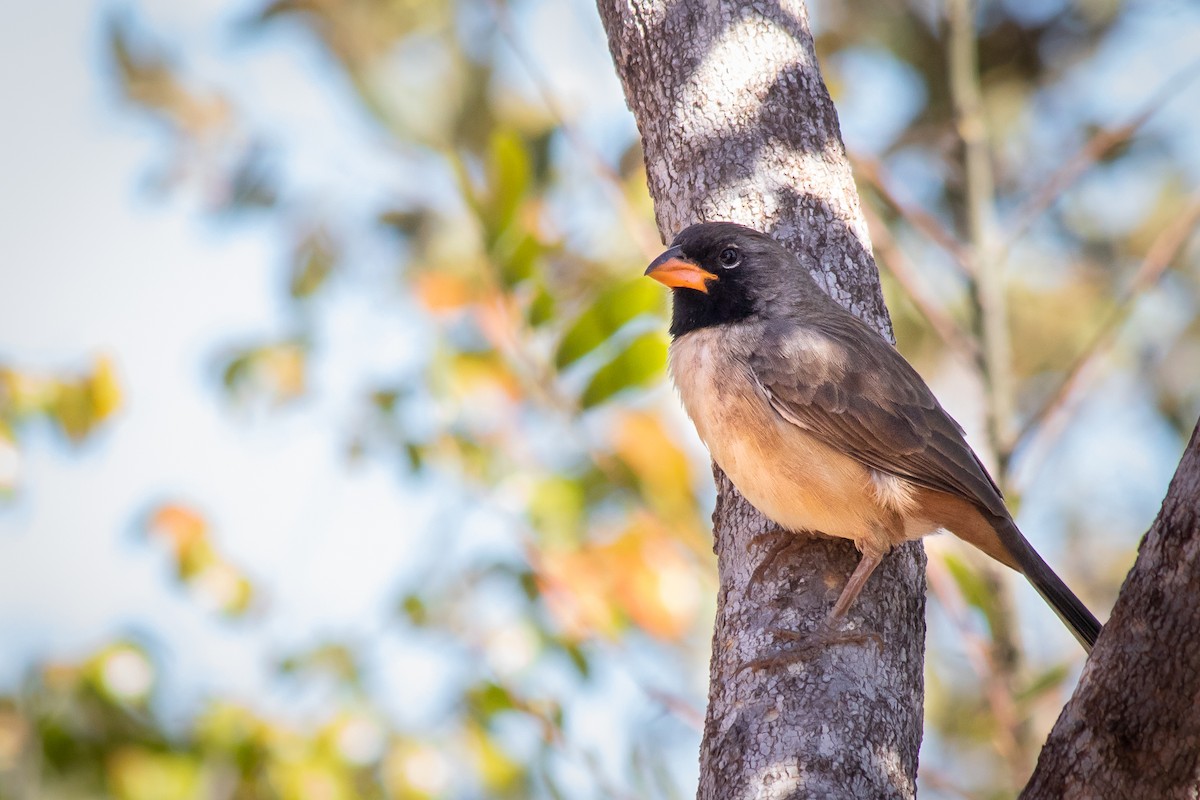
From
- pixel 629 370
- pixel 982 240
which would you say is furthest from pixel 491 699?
pixel 982 240

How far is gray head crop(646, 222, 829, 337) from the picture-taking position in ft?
12.2

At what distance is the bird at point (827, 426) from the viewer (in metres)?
3.61

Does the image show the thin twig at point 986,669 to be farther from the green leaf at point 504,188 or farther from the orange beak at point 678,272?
the green leaf at point 504,188

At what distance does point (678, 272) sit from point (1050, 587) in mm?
1526

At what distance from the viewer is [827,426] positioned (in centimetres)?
379

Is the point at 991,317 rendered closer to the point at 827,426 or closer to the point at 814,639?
the point at 827,426

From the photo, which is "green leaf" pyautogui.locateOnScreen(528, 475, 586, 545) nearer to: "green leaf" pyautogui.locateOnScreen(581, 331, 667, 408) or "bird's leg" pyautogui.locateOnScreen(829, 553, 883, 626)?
"green leaf" pyautogui.locateOnScreen(581, 331, 667, 408)

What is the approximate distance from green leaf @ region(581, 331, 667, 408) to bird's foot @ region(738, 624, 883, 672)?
1553 mm

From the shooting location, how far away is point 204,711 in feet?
16.9

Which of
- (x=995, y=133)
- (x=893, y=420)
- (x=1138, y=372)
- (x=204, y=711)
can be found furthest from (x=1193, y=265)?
(x=204, y=711)

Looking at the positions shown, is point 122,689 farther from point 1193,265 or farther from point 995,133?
point 1193,265

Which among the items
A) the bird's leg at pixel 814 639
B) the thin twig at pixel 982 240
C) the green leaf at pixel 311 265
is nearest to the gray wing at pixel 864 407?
the bird's leg at pixel 814 639

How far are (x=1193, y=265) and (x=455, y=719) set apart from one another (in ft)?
19.6

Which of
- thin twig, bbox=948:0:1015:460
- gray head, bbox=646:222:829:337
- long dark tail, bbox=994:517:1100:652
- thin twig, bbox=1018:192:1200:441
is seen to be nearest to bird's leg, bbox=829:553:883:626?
long dark tail, bbox=994:517:1100:652
